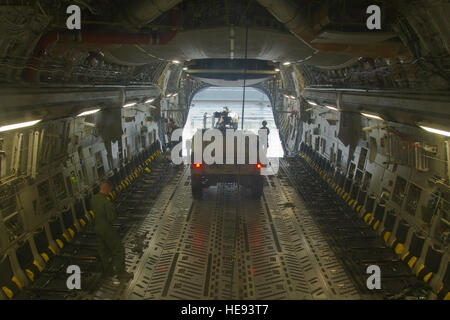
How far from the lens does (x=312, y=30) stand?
5.92 m

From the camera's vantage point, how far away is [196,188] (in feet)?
32.3

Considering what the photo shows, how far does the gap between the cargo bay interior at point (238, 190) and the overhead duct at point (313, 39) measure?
0.11ft

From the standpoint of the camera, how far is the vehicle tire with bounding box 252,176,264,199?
383 inches

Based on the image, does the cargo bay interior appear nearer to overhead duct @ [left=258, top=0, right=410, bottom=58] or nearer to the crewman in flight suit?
overhead duct @ [left=258, top=0, right=410, bottom=58]

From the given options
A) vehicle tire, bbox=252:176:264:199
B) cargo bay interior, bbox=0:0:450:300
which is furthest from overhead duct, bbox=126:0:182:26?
vehicle tire, bbox=252:176:264:199

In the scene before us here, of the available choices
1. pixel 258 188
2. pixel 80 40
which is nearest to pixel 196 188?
pixel 258 188

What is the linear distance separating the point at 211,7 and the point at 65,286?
576 centimetres

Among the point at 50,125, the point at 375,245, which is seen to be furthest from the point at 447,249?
the point at 50,125

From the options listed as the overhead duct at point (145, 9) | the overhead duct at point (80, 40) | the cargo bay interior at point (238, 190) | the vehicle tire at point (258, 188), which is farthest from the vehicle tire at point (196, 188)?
the overhead duct at point (145, 9)

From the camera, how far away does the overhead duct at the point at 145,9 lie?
5241mm

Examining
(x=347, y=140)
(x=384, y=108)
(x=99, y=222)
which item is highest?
(x=384, y=108)

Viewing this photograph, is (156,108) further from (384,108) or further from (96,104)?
(384,108)

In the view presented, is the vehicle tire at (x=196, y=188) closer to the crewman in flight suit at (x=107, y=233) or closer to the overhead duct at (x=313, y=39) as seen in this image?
the crewman in flight suit at (x=107, y=233)

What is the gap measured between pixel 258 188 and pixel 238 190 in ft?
13.4
